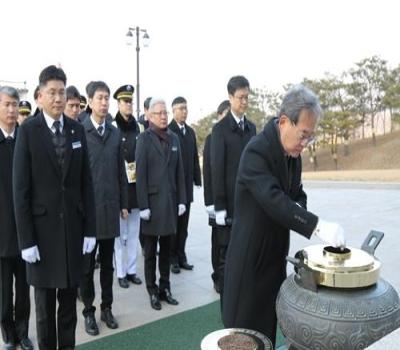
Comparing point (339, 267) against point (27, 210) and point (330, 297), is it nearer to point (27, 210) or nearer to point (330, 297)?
point (330, 297)

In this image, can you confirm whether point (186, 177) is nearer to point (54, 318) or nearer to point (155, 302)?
point (155, 302)

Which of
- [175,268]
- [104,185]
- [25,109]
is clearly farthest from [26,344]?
[25,109]

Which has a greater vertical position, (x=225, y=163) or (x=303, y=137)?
(x=303, y=137)

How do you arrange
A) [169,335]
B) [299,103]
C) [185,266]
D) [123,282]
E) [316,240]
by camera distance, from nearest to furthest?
[299,103] < [169,335] < [123,282] < [185,266] < [316,240]

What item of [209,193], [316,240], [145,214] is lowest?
[316,240]

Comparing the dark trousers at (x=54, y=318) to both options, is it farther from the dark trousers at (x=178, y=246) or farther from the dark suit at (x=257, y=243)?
the dark trousers at (x=178, y=246)

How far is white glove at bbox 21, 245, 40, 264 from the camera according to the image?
9.01 feet

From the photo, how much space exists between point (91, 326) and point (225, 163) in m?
1.80

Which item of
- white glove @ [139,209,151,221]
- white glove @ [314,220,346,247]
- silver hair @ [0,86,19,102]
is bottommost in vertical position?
white glove @ [139,209,151,221]

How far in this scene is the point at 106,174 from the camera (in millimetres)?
3971

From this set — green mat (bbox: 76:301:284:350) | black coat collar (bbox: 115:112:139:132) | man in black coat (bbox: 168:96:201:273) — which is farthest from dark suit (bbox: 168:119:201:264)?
green mat (bbox: 76:301:284:350)

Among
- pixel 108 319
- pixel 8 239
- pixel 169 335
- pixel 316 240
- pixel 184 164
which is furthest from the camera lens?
pixel 316 240

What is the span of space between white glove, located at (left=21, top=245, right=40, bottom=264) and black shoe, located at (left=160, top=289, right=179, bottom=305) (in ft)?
5.70

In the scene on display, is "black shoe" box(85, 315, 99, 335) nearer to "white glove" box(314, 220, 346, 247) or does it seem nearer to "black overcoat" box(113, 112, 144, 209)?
"black overcoat" box(113, 112, 144, 209)
